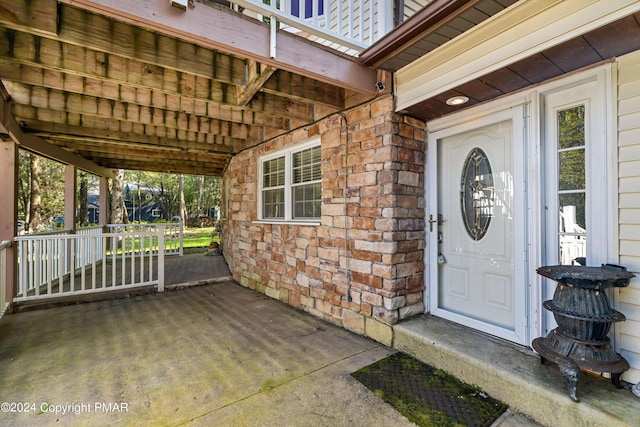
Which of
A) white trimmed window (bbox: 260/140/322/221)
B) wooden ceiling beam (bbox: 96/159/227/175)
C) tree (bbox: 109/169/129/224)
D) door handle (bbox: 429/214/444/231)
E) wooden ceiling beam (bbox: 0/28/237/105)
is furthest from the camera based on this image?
tree (bbox: 109/169/129/224)

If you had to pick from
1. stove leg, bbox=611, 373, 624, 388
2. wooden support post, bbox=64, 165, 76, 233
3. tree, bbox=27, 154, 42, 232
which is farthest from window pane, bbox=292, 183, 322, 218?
tree, bbox=27, 154, 42, 232

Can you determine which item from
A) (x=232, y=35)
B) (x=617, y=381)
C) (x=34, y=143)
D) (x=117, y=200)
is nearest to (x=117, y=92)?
(x=232, y=35)

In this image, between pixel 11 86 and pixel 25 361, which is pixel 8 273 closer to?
pixel 25 361

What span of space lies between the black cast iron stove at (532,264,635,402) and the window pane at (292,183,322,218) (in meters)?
2.66

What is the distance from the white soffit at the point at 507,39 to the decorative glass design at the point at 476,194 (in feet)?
2.65

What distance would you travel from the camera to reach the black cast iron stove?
1.72 metres

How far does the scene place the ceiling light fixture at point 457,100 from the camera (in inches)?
101

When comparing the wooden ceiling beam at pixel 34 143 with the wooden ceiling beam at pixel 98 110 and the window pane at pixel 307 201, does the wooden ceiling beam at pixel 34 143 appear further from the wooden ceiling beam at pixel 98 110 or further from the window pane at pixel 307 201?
the window pane at pixel 307 201

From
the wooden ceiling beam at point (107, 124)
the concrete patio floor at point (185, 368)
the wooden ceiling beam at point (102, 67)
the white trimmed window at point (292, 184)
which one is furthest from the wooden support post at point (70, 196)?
the wooden ceiling beam at point (102, 67)

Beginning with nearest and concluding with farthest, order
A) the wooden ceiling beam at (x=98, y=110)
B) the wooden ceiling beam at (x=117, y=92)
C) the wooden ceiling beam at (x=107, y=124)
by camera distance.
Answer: the wooden ceiling beam at (x=117, y=92) < the wooden ceiling beam at (x=98, y=110) < the wooden ceiling beam at (x=107, y=124)

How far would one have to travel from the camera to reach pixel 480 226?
2756 mm

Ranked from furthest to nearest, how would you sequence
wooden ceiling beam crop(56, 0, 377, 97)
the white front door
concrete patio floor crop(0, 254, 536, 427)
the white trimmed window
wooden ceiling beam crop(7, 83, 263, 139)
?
the white trimmed window → wooden ceiling beam crop(7, 83, 263, 139) → the white front door → concrete patio floor crop(0, 254, 536, 427) → wooden ceiling beam crop(56, 0, 377, 97)

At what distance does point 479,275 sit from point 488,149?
1.20 meters

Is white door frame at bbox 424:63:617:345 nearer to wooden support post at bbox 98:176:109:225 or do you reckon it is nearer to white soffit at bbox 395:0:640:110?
white soffit at bbox 395:0:640:110
